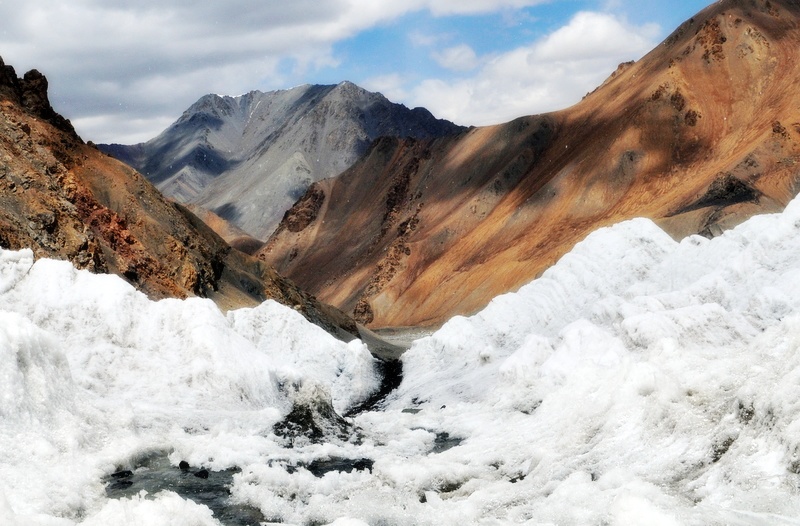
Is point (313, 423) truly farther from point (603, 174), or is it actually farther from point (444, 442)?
point (603, 174)

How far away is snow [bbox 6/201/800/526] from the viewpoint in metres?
9.95

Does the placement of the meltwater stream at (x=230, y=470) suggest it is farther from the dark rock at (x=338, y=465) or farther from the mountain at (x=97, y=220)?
the mountain at (x=97, y=220)

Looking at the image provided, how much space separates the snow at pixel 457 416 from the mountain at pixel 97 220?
9.93m

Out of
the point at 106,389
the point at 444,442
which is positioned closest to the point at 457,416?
the point at 444,442

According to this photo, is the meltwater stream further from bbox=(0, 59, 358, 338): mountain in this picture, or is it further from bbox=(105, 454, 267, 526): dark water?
bbox=(0, 59, 358, 338): mountain

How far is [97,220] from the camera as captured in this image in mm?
34938

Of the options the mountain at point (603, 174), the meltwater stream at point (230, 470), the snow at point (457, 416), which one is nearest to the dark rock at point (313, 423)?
the meltwater stream at point (230, 470)

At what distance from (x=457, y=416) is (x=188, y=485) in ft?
26.9

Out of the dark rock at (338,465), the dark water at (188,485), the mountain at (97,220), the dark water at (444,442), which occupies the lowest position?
the dark water at (444,442)

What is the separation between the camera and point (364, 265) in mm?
97125

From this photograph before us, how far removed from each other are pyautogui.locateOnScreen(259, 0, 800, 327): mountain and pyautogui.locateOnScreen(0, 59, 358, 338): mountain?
24.9m

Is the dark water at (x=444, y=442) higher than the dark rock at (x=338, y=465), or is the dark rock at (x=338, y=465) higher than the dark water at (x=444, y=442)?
the dark rock at (x=338, y=465)

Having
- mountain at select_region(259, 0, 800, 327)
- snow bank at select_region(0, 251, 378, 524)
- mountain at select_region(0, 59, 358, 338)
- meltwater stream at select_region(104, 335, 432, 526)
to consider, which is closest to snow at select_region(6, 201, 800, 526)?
snow bank at select_region(0, 251, 378, 524)

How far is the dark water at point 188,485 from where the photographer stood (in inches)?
453
